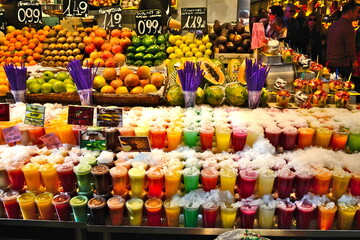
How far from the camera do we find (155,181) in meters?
1.81

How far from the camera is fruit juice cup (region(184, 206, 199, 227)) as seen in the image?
1.73 m

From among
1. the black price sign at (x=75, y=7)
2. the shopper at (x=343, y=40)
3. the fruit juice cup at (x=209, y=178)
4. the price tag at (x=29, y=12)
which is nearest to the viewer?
the fruit juice cup at (x=209, y=178)

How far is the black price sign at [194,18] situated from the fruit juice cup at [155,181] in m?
2.58

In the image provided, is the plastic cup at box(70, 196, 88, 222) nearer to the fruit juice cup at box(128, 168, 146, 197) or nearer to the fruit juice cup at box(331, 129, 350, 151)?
the fruit juice cup at box(128, 168, 146, 197)

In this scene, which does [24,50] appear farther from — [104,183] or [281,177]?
[281,177]

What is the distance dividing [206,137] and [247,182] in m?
0.44

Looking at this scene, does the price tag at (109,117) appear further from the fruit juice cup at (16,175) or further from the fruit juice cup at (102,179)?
the fruit juice cup at (16,175)

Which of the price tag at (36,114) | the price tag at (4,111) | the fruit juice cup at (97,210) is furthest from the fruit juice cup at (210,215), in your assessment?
the price tag at (4,111)

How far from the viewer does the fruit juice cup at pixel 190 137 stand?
2.10 meters

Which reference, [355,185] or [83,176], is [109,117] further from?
[355,185]

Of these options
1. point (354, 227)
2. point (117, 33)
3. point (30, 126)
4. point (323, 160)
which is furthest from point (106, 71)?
point (354, 227)

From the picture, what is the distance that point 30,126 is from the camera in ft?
7.47

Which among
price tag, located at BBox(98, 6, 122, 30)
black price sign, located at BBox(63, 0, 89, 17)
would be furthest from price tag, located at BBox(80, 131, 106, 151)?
black price sign, located at BBox(63, 0, 89, 17)

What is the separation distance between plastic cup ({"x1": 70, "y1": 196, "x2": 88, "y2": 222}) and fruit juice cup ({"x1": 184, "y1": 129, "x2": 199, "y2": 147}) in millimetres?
734
